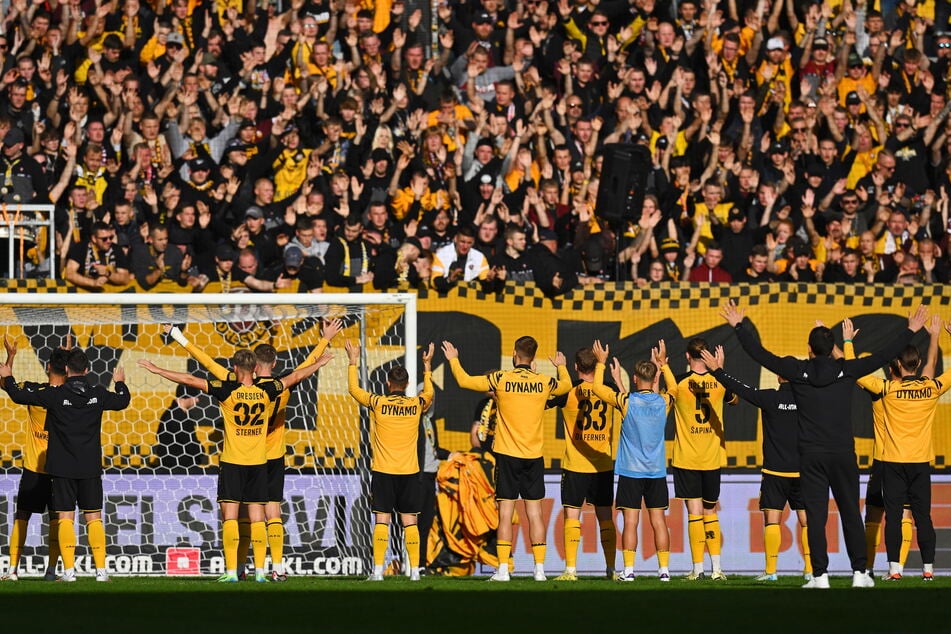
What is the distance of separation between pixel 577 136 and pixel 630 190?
2.61 meters

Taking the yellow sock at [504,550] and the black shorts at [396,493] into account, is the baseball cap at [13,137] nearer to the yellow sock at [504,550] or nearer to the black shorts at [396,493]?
the black shorts at [396,493]

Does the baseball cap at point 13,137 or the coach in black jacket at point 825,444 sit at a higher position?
the baseball cap at point 13,137

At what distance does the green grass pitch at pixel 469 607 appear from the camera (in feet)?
29.8

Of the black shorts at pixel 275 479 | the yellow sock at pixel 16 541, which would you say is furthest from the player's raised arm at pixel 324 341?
the yellow sock at pixel 16 541

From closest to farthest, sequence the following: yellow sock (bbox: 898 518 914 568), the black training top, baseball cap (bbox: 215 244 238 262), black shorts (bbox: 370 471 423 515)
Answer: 1. the black training top
2. yellow sock (bbox: 898 518 914 568)
3. black shorts (bbox: 370 471 423 515)
4. baseball cap (bbox: 215 244 238 262)

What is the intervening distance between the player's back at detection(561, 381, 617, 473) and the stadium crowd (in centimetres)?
182

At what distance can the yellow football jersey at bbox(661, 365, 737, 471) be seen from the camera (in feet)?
43.8

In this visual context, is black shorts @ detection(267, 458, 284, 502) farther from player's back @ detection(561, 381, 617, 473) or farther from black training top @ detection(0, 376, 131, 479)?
player's back @ detection(561, 381, 617, 473)

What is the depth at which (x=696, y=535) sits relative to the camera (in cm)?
1341

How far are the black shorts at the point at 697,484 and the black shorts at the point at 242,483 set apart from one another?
11.2 feet

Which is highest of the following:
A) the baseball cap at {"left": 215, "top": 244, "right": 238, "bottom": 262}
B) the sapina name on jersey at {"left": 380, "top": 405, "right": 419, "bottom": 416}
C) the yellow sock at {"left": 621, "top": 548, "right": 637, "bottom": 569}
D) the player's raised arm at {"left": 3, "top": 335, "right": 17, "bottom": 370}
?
Result: the baseball cap at {"left": 215, "top": 244, "right": 238, "bottom": 262}

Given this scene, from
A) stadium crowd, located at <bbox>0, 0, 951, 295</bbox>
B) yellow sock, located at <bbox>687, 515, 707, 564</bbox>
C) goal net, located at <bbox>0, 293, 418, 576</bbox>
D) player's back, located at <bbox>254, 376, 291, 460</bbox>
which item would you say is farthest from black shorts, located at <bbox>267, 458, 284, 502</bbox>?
yellow sock, located at <bbox>687, 515, 707, 564</bbox>

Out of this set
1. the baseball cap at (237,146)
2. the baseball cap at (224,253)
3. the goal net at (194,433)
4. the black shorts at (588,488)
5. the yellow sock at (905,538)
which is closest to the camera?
the yellow sock at (905,538)

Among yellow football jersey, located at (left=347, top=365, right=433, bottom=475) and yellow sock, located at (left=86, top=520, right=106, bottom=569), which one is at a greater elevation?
yellow football jersey, located at (left=347, top=365, right=433, bottom=475)
